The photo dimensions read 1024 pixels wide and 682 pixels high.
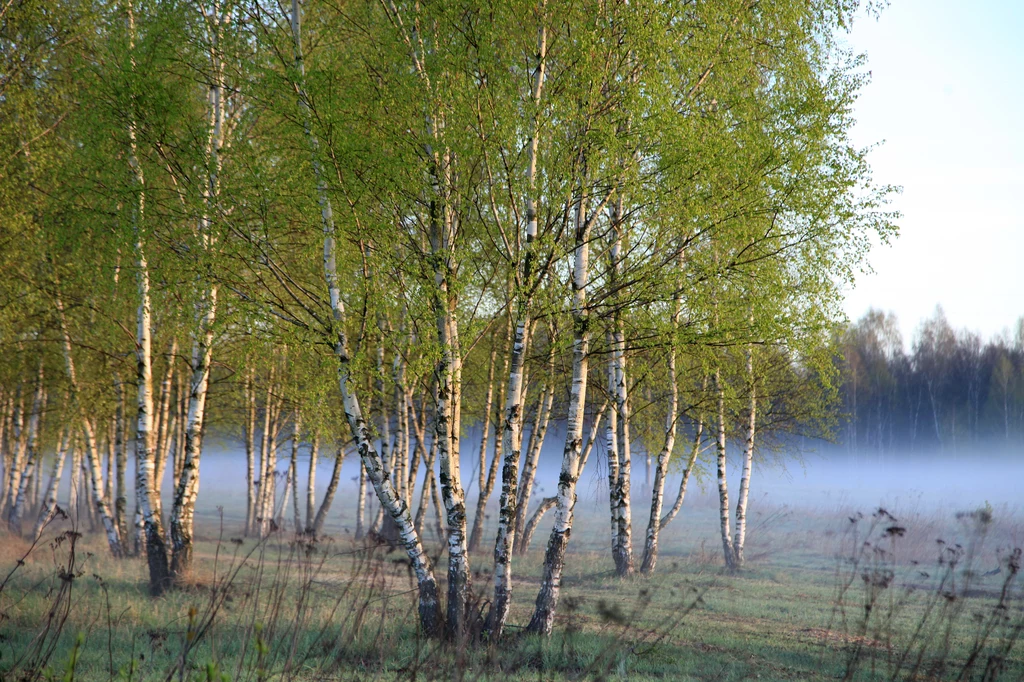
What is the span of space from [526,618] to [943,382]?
4891cm

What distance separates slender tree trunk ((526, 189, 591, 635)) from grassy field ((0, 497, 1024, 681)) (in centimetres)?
45

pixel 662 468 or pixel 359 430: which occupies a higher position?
pixel 359 430

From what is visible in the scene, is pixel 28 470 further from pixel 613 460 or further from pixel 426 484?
pixel 613 460

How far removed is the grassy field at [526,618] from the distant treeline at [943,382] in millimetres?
30880

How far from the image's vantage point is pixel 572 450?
9.88 metres

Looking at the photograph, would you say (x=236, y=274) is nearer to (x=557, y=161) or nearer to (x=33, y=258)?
(x=557, y=161)

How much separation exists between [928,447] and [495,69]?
5592 centimetres

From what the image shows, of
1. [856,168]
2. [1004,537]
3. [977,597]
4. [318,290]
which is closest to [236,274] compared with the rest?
[318,290]

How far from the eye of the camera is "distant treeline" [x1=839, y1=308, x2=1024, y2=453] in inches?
1839

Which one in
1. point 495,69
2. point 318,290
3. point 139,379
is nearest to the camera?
point 495,69

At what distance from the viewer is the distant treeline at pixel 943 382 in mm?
46719

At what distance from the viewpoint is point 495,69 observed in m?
9.30

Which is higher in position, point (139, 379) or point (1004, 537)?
point (139, 379)

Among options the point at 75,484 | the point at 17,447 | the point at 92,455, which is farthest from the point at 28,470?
the point at 75,484
